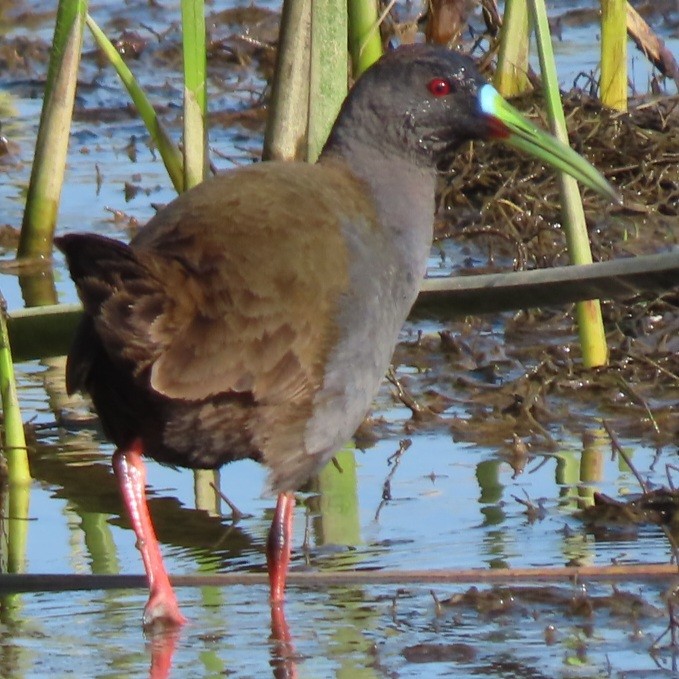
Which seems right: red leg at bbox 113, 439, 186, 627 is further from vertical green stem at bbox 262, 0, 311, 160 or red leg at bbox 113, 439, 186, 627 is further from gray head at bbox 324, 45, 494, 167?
vertical green stem at bbox 262, 0, 311, 160

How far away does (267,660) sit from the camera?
145 inches

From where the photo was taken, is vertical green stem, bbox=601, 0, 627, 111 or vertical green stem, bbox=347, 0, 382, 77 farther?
vertical green stem, bbox=601, 0, 627, 111

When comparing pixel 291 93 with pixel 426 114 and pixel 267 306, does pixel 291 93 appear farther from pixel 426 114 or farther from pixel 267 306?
pixel 267 306

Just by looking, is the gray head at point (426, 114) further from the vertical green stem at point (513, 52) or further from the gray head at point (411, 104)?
the vertical green stem at point (513, 52)

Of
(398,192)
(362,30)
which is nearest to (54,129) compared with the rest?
(362,30)

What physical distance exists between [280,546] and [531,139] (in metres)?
1.15

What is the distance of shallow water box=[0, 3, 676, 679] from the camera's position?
3637 mm

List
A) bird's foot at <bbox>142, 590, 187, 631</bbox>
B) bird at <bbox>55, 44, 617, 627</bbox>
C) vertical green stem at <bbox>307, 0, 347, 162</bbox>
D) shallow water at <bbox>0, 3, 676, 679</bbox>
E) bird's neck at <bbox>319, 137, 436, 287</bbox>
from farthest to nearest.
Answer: vertical green stem at <bbox>307, 0, 347, 162</bbox> < bird's neck at <bbox>319, 137, 436, 287</bbox> < bird's foot at <bbox>142, 590, 187, 631</bbox> < shallow water at <bbox>0, 3, 676, 679</bbox> < bird at <bbox>55, 44, 617, 627</bbox>

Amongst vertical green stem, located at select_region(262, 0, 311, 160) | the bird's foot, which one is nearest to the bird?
the bird's foot

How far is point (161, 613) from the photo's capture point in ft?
12.4

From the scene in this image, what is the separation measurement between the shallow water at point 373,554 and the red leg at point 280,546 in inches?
2.0

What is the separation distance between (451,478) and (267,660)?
1209 mm

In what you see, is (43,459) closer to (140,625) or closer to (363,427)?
(363,427)

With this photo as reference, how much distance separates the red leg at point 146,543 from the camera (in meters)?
3.80
